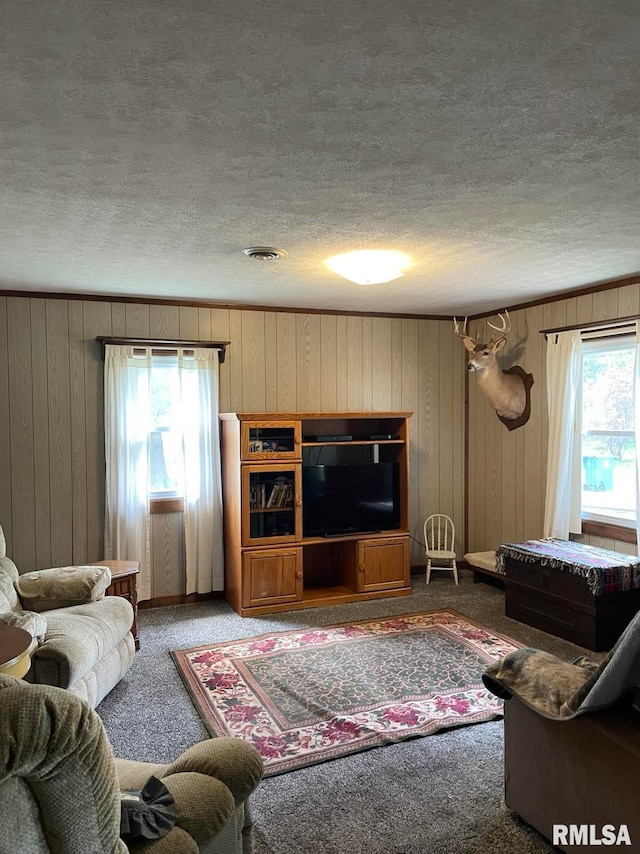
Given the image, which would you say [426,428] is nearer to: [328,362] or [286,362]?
[328,362]

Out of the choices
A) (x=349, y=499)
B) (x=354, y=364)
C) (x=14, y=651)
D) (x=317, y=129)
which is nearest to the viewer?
(x=317, y=129)

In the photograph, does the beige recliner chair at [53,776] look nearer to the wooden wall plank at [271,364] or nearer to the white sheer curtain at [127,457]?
the white sheer curtain at [127,457]

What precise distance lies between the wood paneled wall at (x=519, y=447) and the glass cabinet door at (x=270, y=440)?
6.79ft

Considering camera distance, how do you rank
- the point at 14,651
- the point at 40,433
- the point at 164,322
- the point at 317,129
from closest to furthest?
the point at 317,129, the point at 14,651, the point at 40,433, the point at 164,322

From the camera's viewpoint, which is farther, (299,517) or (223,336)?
(223,336)

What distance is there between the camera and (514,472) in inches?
224

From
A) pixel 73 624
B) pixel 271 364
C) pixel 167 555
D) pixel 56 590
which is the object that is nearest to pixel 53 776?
pixel 73 624

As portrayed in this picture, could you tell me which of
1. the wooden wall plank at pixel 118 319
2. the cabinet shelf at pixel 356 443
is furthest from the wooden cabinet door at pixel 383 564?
the wooden wall plank at pixel 118 319

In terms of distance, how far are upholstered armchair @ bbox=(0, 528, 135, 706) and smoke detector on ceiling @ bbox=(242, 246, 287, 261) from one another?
218 cm

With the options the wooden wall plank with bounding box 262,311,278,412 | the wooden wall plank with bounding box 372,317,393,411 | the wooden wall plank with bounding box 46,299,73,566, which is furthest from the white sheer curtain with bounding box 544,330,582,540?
the wooden wall plank with bounding box 46,299,73,566

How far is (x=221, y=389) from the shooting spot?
5.42 meters

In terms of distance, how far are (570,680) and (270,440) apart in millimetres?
3205

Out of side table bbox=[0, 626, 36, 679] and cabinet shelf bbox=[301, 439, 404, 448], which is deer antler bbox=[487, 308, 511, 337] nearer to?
cabinet shelf bbox=[301, 439, 404, 448]

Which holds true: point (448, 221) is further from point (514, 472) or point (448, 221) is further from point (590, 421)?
point (514, 472)
